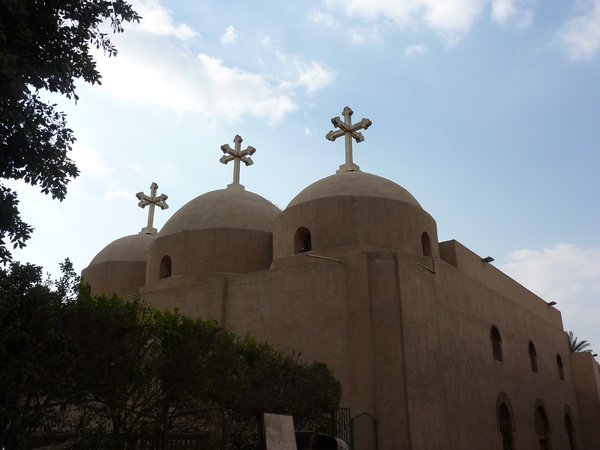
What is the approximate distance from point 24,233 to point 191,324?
3.21 metres

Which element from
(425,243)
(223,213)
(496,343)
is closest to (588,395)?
(496,343)

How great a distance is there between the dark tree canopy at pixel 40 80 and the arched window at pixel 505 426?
12.6m

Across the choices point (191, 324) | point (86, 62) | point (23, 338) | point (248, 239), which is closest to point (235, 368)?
point (191, 324)

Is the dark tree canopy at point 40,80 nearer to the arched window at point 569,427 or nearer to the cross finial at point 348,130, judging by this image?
the cross finial at point 348,130

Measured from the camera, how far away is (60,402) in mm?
7188

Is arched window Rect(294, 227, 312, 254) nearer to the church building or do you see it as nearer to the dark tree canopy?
the church building

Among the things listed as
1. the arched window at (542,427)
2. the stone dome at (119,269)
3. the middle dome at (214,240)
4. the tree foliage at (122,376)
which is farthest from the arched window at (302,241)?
the arched window at (542,427)

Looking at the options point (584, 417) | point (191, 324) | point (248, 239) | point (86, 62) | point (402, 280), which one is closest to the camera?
point (86, 62)

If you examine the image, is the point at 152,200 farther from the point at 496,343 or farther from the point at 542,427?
the point at 542,427

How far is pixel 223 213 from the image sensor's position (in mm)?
17656

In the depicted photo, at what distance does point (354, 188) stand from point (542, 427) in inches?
380

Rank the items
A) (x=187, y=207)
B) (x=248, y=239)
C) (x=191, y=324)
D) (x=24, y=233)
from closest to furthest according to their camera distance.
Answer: (x=24, y=233) → (x=191, y=324) → (x=248, y=239) → (x=187, y=207)

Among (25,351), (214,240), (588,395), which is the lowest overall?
(25,351)

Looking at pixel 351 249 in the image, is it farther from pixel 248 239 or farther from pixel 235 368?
pixel 235 368
